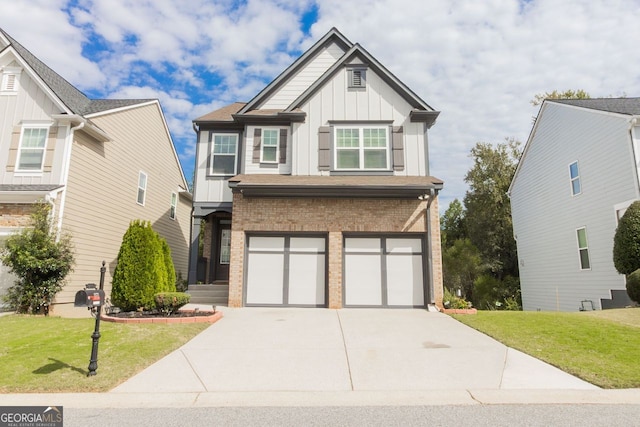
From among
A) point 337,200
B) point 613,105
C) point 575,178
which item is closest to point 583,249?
point 575,178

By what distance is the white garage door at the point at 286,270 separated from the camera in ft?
41.8

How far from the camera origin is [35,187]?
39.4ft

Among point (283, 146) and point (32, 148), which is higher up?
point (283, 146)

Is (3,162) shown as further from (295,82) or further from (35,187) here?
(295,82)

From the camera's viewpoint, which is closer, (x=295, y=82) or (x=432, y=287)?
(x=432, y=287)

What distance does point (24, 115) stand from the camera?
13.0 meters

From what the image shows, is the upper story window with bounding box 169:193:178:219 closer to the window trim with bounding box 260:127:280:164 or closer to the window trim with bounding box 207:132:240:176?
the window trim with bounding box 207:132:240:176

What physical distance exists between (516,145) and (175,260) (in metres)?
30.2

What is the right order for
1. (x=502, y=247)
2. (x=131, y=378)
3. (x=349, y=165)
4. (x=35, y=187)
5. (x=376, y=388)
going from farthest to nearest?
(x=502, y=247), (x=349, y=165), (x=35, y=187), (x=131, y=378), (x=376, y=388)

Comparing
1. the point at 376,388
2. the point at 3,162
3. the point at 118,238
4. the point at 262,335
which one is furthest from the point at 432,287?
the point at 3,162

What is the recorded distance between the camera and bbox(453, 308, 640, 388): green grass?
5891 millimetres

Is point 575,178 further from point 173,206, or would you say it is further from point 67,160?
point 67,160

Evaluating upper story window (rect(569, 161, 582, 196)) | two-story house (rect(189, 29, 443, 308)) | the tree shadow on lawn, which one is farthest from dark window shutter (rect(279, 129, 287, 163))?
upper story window (rect(569, 161, 582, 196))

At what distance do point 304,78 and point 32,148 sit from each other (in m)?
9.96
